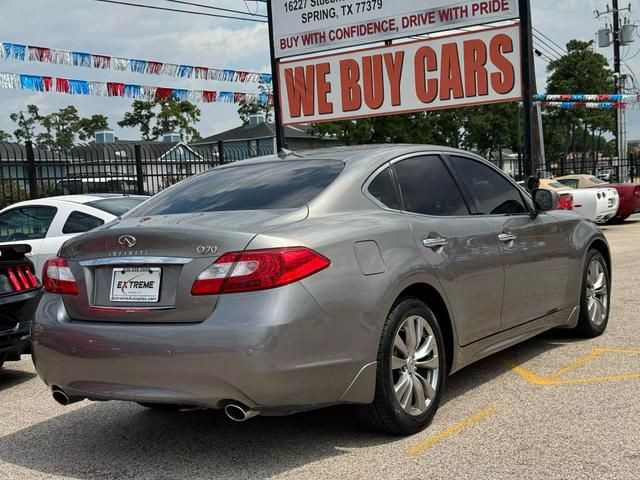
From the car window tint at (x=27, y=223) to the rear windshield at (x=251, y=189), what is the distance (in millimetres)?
4191

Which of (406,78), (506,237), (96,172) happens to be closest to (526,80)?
(406,78)

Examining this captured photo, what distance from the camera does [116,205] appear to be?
877cm

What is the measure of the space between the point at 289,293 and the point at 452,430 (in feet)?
4.49

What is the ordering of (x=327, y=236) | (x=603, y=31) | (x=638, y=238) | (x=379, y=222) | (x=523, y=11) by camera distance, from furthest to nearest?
(x=603, y=31), (x=638, y=238), (x=523, y=11), (x=379, y=222), (x=327, y=236)

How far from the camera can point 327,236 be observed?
389 cm

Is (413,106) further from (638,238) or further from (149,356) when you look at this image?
(149,356)

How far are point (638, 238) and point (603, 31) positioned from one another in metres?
28.4

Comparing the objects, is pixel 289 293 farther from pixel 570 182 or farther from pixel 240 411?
pixel 570 182

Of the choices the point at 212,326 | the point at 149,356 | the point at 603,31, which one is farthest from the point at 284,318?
the point at 603,31

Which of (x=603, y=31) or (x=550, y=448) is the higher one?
(x=603, y=31)

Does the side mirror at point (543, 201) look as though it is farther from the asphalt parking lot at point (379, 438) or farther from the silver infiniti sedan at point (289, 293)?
the asphalt parking lot at point (379, 438)

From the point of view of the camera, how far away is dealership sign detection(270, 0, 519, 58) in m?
15.3

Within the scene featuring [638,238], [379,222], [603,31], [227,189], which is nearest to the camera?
[379,222]

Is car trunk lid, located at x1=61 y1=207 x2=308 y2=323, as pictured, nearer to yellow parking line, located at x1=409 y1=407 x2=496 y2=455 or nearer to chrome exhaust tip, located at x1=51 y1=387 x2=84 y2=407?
chrome exhaust tip, located at x1=51 y1=387 x2=84 y2=407
